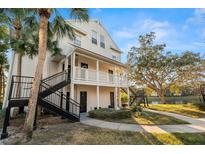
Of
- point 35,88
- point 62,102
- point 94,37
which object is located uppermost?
point 94,37

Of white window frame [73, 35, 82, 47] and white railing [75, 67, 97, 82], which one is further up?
white window frame [73, 35, 82, 47]

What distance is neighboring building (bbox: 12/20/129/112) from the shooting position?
10961 millimetres

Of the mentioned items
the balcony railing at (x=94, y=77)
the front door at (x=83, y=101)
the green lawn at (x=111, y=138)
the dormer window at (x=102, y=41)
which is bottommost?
the green lawn at (x=111, y=138)

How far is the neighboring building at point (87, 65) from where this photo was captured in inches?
432

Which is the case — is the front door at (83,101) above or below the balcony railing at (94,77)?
below

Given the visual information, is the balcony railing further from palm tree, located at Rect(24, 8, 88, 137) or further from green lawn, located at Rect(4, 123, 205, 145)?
green lawn, located at Rect(4, 123, 205, 145)

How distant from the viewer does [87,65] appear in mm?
14102

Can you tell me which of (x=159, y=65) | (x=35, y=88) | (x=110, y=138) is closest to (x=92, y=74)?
(x=35, y=88)

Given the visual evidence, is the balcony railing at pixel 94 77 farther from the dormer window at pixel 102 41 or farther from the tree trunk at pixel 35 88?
the dormer window at pixel 102 41

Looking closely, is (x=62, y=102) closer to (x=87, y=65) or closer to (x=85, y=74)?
(x=85, y=74)

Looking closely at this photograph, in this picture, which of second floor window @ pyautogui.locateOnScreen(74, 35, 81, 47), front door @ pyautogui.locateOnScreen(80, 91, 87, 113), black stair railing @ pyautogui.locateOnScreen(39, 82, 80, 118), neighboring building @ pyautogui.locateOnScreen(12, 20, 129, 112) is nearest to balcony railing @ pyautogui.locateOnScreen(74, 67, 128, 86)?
neighboring building @ pyautogui.locateOnScreen(12, 20, 129, 112)

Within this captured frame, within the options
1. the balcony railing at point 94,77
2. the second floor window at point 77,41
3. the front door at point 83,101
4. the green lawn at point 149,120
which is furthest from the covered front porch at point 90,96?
the second floor window at point 77,41
